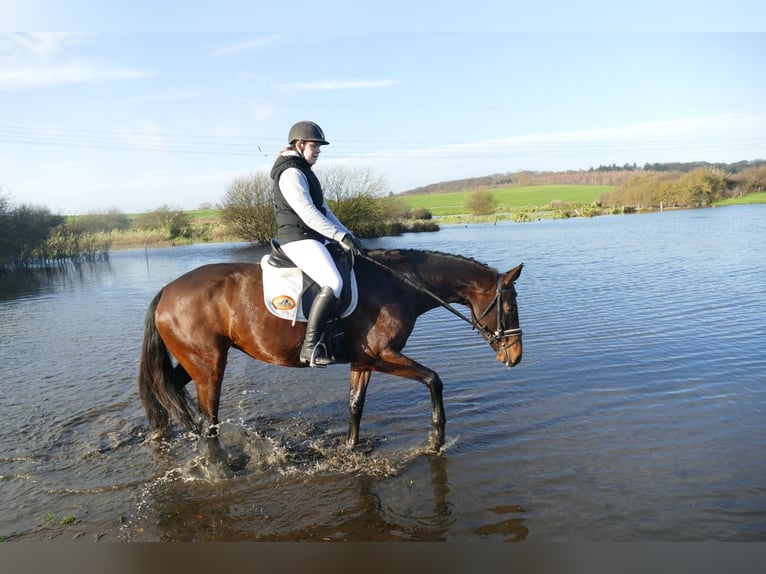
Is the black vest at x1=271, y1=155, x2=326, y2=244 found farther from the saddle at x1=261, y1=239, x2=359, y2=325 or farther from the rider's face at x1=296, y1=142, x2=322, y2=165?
the saddle at x1=261, y1=239, x2=359, y2=325

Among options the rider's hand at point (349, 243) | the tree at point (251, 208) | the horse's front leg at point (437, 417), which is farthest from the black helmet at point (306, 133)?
the tree at point (251, 208)

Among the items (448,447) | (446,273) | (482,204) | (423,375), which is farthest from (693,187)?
(423,375)

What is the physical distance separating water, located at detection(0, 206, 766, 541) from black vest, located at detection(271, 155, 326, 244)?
94.9 inches

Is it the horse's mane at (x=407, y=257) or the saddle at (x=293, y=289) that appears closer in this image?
the saddle at (x=293, y=289)

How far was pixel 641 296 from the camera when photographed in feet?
44.2

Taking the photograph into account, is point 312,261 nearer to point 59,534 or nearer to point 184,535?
point 184,535

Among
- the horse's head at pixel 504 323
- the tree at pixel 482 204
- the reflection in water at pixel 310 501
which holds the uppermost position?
the tree at pixel 482 204

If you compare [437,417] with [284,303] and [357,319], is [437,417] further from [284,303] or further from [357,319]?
[284,303]

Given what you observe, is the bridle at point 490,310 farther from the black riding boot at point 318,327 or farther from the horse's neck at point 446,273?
the black riding boot at point 318,327

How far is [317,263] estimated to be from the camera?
16.5ft

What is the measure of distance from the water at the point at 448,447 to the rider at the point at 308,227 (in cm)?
149

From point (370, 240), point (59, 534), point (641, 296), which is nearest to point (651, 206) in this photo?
point (370, 240)

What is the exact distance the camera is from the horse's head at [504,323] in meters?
5.54

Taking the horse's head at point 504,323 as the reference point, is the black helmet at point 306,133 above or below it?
above
